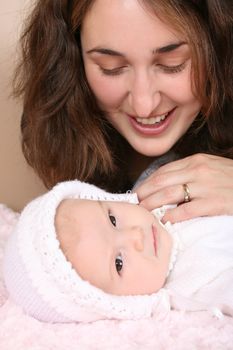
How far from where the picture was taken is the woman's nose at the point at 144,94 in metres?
1.40

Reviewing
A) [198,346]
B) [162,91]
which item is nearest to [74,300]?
[198,346]

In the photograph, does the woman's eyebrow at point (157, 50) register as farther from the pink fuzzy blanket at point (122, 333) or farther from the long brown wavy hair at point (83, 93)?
the pink fuzzy blanket at point (122, 333)

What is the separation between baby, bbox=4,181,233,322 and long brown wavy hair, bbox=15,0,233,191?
408 millimetres

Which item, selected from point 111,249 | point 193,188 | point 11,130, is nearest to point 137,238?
point 111,249

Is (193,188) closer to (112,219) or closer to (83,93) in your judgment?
(112,219)

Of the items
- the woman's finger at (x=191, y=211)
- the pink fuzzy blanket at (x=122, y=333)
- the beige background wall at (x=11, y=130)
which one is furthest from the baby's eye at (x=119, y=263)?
the beige background wall at (x=11, y=130)

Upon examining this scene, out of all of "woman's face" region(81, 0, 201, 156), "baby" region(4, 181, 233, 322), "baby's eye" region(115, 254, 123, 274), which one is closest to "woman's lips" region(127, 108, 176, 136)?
"woman's face" region(81, 0, 201, 156)

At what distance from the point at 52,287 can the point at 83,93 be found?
645 millimetres

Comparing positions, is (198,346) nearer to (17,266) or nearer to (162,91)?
(17,266)

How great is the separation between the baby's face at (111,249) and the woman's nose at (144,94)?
0.30m

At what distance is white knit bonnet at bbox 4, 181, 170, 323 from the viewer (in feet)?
3.76

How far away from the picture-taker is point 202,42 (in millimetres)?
1384

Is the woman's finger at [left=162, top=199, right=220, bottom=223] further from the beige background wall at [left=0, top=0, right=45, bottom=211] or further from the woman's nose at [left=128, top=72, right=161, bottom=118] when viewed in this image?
the beige background wall at [left=0, top=0, right=45, bottom=211]

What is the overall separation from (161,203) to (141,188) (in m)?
0.09
